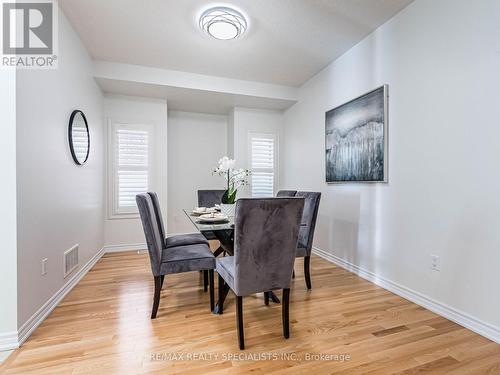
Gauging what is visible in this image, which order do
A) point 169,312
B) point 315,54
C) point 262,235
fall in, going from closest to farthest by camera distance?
point 262,235 → point 169,312 → point 315,54

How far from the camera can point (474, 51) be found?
1791mm

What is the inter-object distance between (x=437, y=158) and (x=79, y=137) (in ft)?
11.5

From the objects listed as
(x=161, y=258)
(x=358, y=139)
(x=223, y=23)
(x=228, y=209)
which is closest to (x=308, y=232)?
(x=228, y=209)

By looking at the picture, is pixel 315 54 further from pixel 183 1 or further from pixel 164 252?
pixel 164 252

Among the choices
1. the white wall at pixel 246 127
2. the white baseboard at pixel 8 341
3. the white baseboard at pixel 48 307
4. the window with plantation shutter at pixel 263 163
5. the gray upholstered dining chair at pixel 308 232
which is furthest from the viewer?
the window with plantation shutter at pixel 263 163

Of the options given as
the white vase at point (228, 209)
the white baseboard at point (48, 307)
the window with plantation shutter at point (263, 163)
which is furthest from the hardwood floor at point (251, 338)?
the window with plantation shutter at point (263, 163)

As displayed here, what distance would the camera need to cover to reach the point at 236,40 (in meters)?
2.79

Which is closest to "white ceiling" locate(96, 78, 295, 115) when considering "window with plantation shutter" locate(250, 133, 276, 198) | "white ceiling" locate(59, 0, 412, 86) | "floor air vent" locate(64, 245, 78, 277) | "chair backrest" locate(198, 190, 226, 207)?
"white ceiling" locate(59, 0, 412, 86)

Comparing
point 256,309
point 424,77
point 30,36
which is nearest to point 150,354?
point 256,309

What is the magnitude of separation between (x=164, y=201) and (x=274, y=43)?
2803mm

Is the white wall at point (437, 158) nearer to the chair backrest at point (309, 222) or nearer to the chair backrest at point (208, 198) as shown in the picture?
the chair backrest at point (309, 222)

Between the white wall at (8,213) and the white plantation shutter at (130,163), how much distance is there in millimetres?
2270

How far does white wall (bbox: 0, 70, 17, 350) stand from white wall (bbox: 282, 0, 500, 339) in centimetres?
307

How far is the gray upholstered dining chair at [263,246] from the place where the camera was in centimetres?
150
